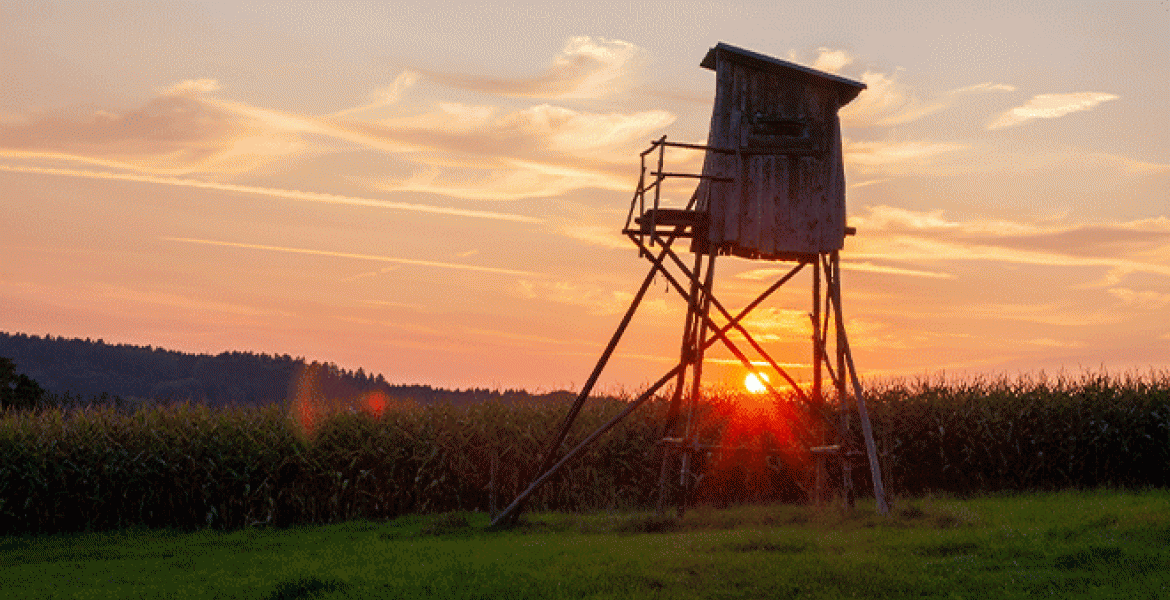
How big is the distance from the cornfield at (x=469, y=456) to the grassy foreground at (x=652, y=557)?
4.18ft

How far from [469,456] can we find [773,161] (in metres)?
9.67

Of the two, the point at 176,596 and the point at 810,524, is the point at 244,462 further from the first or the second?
the point at 810,524

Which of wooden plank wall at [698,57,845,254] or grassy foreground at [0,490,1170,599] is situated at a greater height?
wooden plank wall at [698,57,845,254]

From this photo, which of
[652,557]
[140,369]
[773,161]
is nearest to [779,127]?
[773,161]

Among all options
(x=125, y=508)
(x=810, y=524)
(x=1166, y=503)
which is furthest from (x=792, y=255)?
(x=125, y=508)

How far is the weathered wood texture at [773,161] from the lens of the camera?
69.4 feet

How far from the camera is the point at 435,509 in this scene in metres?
23.6

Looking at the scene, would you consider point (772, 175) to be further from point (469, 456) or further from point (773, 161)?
point (469, 456)

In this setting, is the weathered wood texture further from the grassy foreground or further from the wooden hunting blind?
the grassy foreground

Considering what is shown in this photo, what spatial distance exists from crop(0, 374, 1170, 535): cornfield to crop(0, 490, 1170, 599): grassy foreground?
1.27m

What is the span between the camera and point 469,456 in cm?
2402

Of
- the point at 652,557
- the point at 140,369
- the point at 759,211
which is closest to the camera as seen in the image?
the point at 652,557

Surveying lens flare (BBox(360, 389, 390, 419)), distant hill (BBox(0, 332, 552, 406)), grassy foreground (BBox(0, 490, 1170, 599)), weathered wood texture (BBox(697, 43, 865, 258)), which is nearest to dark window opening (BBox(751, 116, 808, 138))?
weathered wood texture (BBox(697, 43, 865, 258))

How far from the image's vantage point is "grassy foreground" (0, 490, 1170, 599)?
1394cm
